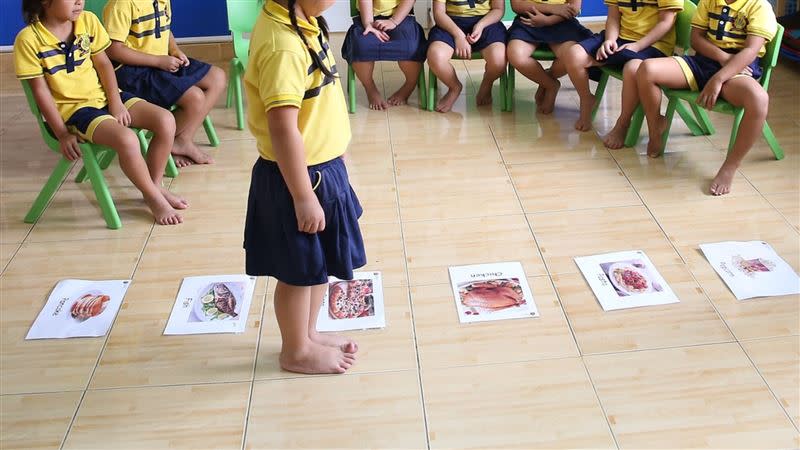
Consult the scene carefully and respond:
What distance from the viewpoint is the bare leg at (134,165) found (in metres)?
3.01

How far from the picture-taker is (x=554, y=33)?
151 inches

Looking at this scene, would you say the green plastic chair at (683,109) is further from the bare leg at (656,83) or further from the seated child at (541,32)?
the seated child at (541,32)

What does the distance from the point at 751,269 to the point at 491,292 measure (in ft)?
2.72

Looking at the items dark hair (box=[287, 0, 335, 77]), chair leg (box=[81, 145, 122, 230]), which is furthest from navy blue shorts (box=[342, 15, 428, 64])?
dark hair (box=[287, 0, 335, 77])

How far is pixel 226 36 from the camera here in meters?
5.00

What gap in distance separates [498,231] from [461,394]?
88 centimetres

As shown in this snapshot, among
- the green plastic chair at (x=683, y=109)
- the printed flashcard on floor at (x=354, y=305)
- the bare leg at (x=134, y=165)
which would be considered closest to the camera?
the printed flashcard on floor at (x=354, y=305)

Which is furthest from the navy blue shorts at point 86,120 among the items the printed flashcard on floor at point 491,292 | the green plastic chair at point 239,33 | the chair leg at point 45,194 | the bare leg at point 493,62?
the bare leg at point 493,62

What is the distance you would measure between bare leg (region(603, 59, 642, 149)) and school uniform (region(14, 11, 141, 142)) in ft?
6.59

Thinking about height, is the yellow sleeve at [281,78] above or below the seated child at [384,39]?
above

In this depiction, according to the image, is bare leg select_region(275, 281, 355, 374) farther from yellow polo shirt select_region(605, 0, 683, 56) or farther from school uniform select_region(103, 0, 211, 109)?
yellow polo shirt select_region(605, 0, 683, 56)

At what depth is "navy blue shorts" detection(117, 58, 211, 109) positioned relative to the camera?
11.0 ft

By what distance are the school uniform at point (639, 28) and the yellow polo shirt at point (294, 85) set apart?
191 centimetres

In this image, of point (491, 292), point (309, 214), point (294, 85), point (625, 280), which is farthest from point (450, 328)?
point (294, 85)
